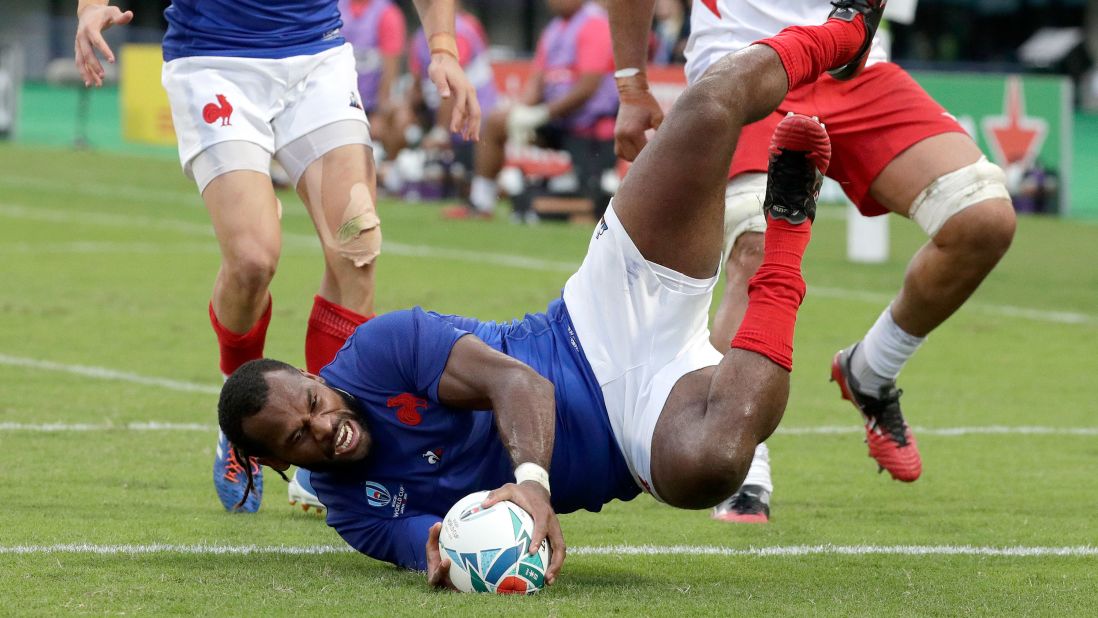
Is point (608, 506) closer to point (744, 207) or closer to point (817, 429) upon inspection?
point (744, 207)

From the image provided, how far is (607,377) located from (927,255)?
149 cm

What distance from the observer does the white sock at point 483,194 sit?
16578 mm

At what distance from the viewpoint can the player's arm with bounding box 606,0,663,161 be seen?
232 inches

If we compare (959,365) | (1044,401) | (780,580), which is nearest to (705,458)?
(780,580)

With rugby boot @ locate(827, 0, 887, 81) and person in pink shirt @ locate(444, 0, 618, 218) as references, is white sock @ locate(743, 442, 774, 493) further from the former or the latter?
person in pink shirt @ locate(444, 0, 618, 218)

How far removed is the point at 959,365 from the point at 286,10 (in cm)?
454

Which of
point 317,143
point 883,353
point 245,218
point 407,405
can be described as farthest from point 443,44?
point 883,353

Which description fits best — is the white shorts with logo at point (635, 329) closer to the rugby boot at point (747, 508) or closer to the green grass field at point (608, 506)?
the green grass field at point (608, 506)

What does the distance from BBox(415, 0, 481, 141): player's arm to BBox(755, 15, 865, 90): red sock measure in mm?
1216

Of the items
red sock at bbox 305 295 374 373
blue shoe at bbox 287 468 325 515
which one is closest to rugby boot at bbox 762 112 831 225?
red sock at bbox 305 295 374 373

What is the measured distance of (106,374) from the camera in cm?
822

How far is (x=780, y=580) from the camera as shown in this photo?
4.55 m

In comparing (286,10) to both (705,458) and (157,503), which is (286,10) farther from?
(705,458)

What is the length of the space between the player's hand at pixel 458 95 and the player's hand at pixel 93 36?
103cm
